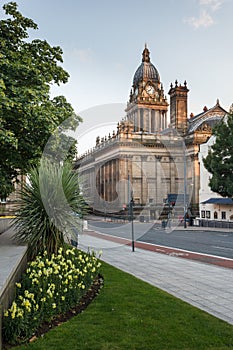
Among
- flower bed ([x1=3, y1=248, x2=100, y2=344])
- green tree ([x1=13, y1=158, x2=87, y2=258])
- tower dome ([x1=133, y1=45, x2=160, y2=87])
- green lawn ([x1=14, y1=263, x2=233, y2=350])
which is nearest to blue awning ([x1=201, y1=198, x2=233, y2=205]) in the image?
green tree ([x1=13, y1=158, x2=87, y2=258])

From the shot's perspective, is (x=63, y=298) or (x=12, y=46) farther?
(x=12, y=46)

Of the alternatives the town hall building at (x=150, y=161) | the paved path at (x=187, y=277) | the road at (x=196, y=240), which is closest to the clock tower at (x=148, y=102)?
the town hall building at (x=150, y=161)

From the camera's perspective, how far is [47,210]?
11305 millimetres

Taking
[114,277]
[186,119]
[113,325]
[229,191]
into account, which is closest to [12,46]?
[114,277]

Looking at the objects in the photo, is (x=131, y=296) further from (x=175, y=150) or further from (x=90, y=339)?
(x=175, y=150)

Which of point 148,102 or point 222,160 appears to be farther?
point 148,102

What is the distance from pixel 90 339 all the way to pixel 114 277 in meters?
5.81

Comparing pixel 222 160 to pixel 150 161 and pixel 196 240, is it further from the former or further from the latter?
pixel 150 161

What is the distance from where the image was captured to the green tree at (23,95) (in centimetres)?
1157

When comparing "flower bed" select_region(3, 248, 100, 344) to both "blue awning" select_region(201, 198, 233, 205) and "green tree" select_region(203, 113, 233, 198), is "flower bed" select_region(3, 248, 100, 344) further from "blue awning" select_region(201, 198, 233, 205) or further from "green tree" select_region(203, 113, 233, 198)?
"blue awning" select_region(201, 198, 233, 205)

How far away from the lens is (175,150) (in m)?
90.1

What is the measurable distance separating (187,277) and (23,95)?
789 centimetres

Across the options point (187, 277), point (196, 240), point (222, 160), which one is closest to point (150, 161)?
point (222, 160)

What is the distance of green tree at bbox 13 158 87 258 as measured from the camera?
11.4m
